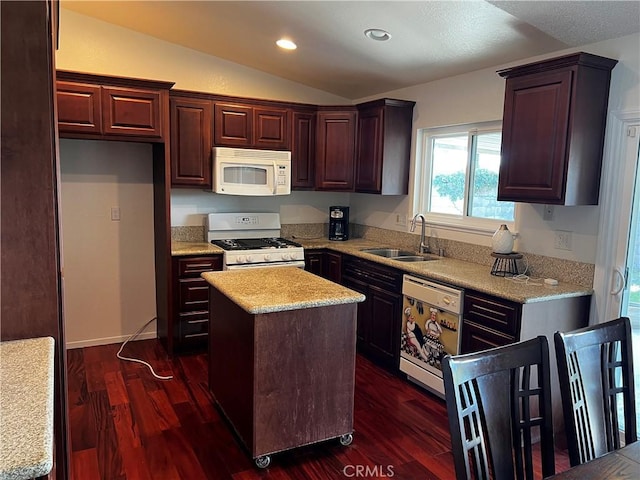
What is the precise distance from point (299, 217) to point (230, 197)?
793mm

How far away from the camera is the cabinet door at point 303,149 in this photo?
14.6 feet

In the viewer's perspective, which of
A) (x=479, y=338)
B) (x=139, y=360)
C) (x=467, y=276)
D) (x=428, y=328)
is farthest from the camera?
(x=139, y=360)

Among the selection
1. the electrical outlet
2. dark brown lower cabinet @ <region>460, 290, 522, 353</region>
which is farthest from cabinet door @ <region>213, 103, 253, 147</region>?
the electrical outlet

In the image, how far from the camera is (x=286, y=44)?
3678 mm

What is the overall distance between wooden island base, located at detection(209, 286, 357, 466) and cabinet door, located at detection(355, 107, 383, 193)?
1.99 meters

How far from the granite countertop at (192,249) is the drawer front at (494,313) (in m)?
2.08

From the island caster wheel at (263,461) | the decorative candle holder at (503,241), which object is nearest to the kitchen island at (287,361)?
the island caster wheel at (263,461)

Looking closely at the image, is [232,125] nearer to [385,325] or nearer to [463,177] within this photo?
[463,177]

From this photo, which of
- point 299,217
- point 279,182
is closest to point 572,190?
point 279,182

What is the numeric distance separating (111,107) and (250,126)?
1.18m

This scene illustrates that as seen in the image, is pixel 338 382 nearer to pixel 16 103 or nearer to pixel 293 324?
pixel 293 324

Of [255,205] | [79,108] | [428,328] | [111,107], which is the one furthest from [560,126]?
[79,108]

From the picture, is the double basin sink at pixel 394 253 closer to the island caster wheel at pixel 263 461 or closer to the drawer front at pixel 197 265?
the drawer front at pixel 197 265

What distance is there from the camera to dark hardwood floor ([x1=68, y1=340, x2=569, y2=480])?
7.89 ft
